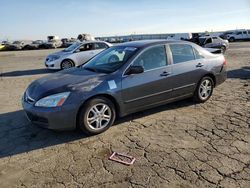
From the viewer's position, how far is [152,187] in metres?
2.81

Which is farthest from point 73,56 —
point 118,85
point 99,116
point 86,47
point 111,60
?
point 99,116

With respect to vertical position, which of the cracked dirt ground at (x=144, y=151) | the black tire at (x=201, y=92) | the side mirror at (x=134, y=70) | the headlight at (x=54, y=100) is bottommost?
the cracked dirt ground at (x=144, y=151)

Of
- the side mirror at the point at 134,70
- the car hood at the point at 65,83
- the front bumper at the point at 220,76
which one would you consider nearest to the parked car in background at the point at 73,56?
the front bumper at the point at 220,76

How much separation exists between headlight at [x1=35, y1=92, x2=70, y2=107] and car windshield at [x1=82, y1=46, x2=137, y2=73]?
1.01 metres

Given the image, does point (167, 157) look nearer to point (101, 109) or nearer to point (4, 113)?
point (101, 109)

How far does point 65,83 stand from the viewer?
4.14 meters

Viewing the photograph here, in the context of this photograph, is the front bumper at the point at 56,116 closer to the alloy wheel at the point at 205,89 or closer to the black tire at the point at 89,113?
the black tire at the point at 89,113

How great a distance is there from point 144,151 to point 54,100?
5.38 feet

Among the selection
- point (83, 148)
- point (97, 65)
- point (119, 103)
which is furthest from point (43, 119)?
point (97, 65)

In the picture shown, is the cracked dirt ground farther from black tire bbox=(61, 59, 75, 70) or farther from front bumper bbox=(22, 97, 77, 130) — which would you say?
black tire bbox=(61, 59, 75, 70)

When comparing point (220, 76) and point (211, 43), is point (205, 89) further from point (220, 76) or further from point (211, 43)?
point (211, 43)

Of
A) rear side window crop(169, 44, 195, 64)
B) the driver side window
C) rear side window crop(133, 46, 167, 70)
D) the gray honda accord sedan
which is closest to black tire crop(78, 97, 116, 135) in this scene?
the gray honda accord sedan

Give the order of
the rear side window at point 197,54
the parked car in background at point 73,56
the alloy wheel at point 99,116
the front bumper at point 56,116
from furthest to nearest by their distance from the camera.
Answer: the parked car in background at point 73,56
the rear side window at point 197,54
the alloy wheel at point 99,116
the front bumper at point 56,116

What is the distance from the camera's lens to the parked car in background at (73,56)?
11500mm
